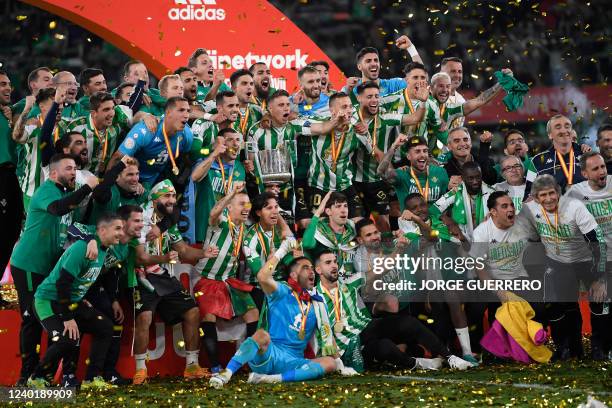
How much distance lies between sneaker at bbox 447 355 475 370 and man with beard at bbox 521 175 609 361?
743 millimetres

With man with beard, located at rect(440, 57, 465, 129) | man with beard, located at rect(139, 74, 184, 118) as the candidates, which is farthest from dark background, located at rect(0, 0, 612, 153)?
man with beard, located at rect(139, 74, 184, 118)

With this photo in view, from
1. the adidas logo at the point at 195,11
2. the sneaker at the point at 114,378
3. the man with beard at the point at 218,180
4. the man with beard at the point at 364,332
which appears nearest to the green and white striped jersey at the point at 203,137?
the man with beard at the point at 218,180

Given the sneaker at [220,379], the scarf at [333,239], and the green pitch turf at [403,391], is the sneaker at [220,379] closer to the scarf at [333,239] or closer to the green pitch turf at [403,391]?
the green pitch turf at [403,391]

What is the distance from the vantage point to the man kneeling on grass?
8.03 metres

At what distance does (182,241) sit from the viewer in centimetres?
867

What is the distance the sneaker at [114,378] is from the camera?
8047 mm

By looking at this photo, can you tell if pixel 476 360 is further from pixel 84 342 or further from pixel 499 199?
pixel 84 342

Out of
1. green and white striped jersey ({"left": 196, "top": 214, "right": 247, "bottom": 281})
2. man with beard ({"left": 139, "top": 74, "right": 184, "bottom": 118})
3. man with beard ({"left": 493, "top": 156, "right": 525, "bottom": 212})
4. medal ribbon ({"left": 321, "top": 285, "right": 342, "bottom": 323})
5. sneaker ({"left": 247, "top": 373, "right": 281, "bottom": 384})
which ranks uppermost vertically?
man with beard ({"left": 139, "top": 74, "right": 184, "bottom": 118})

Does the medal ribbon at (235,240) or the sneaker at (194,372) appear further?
the medal ribbon at (235,240)

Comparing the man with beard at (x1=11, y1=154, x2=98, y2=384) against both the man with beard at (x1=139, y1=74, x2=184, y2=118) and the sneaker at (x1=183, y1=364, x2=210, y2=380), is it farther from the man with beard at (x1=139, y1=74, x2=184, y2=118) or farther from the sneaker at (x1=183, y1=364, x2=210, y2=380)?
the man with beard at (x1=139, y1=74, x2=184, y2=118)

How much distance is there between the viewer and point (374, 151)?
9688mm

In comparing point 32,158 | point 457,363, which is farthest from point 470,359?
point 32,158

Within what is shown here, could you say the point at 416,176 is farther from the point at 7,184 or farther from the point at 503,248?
the point at 7,184

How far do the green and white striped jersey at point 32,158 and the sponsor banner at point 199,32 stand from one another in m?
3.40
